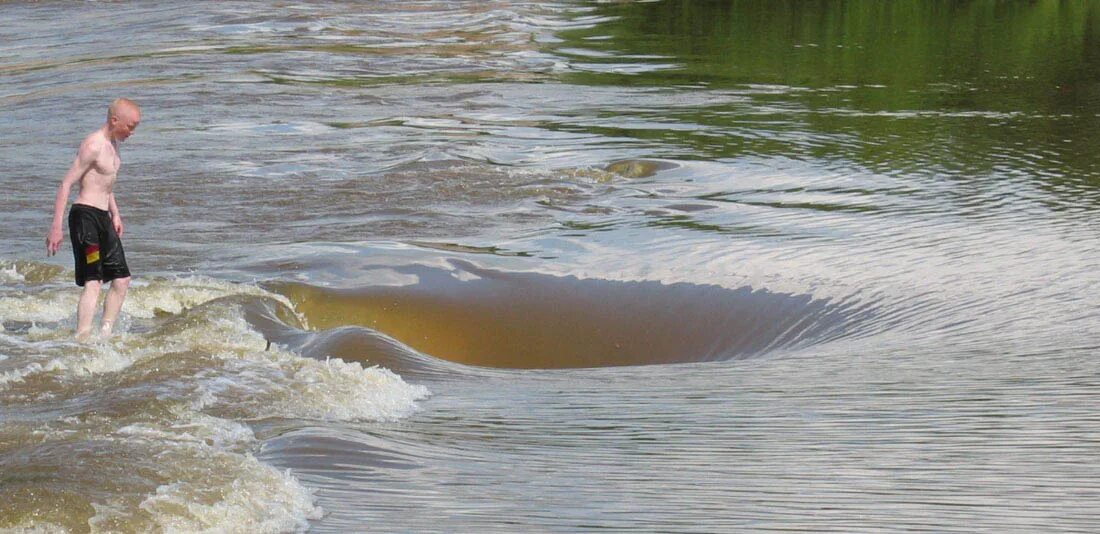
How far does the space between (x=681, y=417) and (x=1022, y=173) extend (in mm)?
6633

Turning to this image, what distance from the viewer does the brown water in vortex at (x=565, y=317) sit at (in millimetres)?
7828

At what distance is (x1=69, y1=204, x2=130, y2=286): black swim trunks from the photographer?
7.62m

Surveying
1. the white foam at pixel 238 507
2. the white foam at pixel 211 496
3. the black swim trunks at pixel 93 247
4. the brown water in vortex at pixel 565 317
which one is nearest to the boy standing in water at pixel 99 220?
the black swim trunks at pixel 93 247

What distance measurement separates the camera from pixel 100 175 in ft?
25.1

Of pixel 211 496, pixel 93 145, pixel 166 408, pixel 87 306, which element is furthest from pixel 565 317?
pixel 211 496

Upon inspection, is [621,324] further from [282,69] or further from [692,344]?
[282,69]

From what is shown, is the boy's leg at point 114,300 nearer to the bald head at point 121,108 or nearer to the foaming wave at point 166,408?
the foaming wave at point 166,408

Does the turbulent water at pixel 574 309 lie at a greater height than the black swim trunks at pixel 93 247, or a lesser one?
lesser

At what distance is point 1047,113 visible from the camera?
14.9 metres

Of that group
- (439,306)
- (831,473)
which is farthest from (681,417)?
(439,306)

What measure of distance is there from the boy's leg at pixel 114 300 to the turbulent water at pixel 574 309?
197 millimetres

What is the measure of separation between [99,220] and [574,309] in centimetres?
270

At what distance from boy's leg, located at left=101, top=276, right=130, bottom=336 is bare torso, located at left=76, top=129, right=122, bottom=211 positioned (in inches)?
16.2

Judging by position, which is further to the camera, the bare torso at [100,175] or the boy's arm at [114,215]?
the boy's arm at [114,215]
